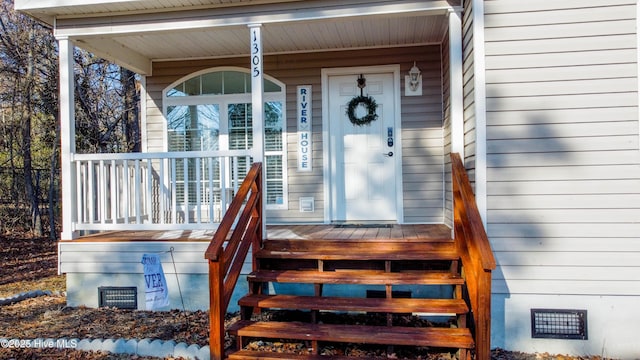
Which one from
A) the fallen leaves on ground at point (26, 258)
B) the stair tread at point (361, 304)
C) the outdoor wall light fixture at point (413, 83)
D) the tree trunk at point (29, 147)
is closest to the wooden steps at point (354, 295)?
the stair tread at point (361, 304)

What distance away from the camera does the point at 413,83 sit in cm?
490

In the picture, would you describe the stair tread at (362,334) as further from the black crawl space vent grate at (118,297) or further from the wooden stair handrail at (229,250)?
the black crawl space vent grate at (118,297)

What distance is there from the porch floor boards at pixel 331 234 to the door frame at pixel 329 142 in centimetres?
29

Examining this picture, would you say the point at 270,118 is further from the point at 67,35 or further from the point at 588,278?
the point at 588,278

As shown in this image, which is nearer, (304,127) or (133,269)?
(133,269)

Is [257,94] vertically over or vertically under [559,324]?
over

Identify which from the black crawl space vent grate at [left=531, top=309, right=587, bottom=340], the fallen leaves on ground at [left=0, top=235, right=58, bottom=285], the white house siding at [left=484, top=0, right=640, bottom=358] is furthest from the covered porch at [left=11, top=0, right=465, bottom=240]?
the fallen leaves on ground at [left=0, top=235, right=58, bottom=285]

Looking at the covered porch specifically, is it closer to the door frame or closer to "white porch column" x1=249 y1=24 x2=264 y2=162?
the door frame

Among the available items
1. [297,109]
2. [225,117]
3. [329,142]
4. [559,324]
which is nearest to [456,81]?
[329,142]

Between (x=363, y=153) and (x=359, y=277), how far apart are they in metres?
2.14

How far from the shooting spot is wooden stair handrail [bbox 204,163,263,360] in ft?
9.16

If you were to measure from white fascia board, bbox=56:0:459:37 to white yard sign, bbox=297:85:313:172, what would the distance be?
4.88 ft

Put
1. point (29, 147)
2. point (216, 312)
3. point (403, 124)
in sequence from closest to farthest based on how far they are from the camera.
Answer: point (216, 312) → point (403, 124) → point (29, 147)

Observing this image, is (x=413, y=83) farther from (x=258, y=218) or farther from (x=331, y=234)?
(x=258, y=218)
